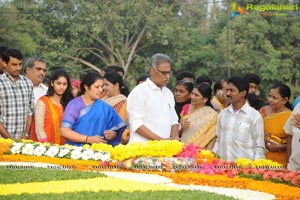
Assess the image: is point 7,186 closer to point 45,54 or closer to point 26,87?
point 26,87

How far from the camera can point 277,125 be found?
33.5 ft

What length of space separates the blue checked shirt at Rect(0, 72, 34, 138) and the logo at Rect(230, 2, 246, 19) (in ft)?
140

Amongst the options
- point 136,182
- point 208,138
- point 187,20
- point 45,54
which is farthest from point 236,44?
point 136,182

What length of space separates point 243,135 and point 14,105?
132 inches

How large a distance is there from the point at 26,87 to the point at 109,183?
13.6 feet

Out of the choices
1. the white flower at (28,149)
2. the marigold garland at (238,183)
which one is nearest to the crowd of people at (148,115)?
the white flower at (28,149)

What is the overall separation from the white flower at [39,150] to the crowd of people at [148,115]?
36 cm

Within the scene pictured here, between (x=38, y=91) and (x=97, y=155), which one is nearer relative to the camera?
(x=97, y=155)

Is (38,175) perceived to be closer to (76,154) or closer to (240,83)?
(76,154)

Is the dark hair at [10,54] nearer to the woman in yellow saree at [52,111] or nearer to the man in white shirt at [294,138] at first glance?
the woman in yellow saree at [52,111]

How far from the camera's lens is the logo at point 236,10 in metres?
52.4

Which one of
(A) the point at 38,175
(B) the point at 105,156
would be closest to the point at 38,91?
(B) the point at 105,156

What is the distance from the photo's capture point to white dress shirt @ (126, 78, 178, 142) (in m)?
9.70

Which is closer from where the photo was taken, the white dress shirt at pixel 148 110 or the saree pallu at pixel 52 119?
the white dress shirt at pixel 148 110
